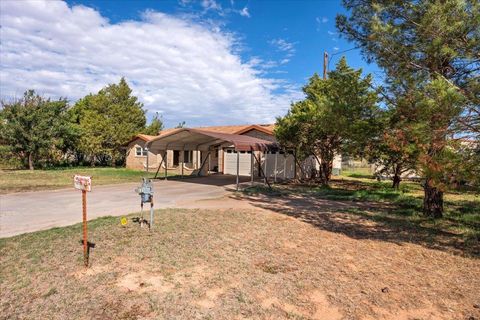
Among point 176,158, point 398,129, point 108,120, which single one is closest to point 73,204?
point 398,129

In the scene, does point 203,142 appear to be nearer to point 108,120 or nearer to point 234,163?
point 234,163

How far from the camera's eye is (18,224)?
745 centimetres

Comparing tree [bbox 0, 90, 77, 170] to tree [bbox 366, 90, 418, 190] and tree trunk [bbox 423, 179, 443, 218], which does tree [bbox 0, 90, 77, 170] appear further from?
tree trunk [bbox 423, 179, 443, 218]

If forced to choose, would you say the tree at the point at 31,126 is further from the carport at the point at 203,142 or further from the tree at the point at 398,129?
the tree at the point at 398,129

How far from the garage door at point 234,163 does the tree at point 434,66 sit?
15169 millimetres

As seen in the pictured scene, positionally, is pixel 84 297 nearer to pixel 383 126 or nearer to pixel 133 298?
pixel 133 298

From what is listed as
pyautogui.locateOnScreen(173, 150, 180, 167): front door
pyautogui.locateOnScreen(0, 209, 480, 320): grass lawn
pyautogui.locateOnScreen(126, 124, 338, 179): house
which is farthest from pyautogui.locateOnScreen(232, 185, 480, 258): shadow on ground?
pyautogui.locateOnScreen(173, 150, 180, 167): front door

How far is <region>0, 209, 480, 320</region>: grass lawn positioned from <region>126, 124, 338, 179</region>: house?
9.03 m

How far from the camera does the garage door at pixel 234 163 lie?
22.1m

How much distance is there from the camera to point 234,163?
2281cm

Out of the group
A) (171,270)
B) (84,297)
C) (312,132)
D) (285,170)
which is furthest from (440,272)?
(285,170)

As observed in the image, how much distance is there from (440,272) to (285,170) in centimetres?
1578

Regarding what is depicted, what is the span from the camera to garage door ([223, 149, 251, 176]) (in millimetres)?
22109

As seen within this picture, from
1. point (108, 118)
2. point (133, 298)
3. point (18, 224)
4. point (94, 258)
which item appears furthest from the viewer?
point (108, 118)
